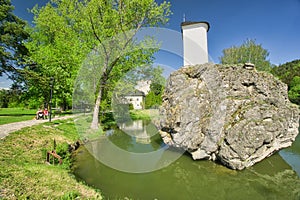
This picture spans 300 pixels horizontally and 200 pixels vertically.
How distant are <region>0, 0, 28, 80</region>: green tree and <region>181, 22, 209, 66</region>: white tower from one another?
1775 centimetres

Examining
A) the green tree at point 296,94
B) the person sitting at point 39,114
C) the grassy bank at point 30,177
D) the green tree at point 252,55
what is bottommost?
the grassy bank at point 30,177

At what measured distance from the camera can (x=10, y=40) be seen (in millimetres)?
17672

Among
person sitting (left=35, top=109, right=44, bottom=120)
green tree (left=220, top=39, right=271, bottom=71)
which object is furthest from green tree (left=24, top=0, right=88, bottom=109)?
green tree (left=220, top=39, right=271, bottom=71)

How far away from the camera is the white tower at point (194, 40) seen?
1558 centimetres

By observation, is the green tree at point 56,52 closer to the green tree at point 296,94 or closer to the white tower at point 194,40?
the white tower at point 194,40

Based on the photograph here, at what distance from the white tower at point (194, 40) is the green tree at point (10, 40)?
1775 centimetres

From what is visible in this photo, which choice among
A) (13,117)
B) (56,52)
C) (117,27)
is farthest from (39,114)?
(117,27)

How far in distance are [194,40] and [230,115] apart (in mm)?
11026

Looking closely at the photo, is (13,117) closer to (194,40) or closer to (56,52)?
(56,52)

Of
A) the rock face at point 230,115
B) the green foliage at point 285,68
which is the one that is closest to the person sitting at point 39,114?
the rock face at point 230,115

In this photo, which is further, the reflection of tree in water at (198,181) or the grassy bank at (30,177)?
the reflection of tree in water at (198,181)

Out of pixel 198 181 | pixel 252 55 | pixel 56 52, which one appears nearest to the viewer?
pixel 198 181

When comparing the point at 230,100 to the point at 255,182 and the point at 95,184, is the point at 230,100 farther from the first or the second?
the point at 95,184

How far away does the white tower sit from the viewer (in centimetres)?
1558
